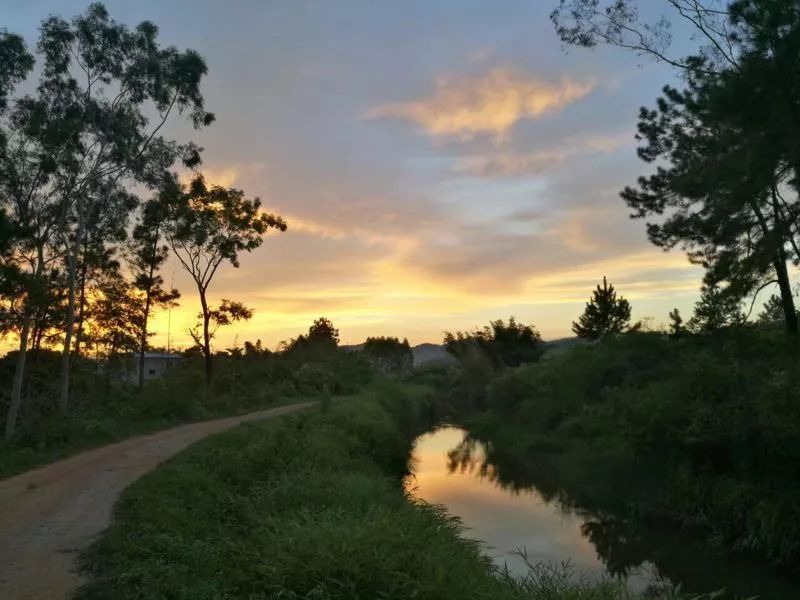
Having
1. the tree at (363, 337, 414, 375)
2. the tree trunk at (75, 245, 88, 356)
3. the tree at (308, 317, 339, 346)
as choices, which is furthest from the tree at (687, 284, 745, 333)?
the tree at (363, 337, 414, 375)

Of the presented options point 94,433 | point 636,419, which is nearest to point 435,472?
point 636,419

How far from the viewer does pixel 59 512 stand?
10.5m

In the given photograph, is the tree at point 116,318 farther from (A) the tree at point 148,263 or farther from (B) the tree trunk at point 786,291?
(B) the tree trunk at point 786,291

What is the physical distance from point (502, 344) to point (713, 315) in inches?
1711

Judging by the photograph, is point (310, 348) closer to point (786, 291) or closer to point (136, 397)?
point (136, 397)

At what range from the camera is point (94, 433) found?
19766mm

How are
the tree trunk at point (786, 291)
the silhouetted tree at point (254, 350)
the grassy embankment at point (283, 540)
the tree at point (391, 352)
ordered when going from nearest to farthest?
the grassy embankment at point (283, 540) < the tree trunk at point (786, 291) < the silhouetted tree at point (254, 350) < the tree at point (391, 352)

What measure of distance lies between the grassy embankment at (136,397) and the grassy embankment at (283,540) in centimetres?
455

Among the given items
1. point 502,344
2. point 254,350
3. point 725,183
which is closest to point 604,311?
point 502,344

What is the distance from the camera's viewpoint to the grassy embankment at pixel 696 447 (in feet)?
50.1

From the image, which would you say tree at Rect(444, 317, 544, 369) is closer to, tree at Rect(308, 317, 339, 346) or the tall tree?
tree at Rect(308, 317, 339, 346)

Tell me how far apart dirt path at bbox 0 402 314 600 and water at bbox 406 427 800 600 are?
7.68 meters

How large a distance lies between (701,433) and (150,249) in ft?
91.4

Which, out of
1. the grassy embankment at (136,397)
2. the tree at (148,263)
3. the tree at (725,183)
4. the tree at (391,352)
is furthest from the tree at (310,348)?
the tree at (391,352)
